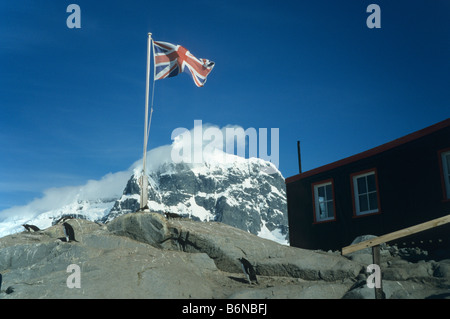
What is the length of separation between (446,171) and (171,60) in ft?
31.1

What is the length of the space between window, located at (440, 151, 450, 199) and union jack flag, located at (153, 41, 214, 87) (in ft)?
28.2

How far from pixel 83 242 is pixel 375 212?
9.68 metres

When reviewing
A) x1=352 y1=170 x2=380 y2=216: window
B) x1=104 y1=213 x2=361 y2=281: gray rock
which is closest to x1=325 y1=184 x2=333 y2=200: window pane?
x1=352 y1=170 x2=380 y2=216: window

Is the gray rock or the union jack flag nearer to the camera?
the gray rock

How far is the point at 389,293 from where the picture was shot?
7.99 metres

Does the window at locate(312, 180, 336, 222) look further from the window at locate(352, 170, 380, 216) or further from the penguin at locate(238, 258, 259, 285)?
the penguin at locate(238, 258, 259, 285)

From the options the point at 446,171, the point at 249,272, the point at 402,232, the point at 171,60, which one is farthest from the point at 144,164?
the point at 446,171

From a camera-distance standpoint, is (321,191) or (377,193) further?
(321,191)

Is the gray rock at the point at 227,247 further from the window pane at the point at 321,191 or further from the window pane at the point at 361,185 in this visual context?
the window pane at the point at 321,191

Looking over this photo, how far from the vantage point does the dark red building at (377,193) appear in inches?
497

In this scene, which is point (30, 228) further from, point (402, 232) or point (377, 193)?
point (377, 193)

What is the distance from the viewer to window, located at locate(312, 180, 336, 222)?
17031mm

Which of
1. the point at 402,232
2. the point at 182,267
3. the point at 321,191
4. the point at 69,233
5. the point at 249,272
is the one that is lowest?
the point at 249,272

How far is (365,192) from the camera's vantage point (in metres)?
15.6
